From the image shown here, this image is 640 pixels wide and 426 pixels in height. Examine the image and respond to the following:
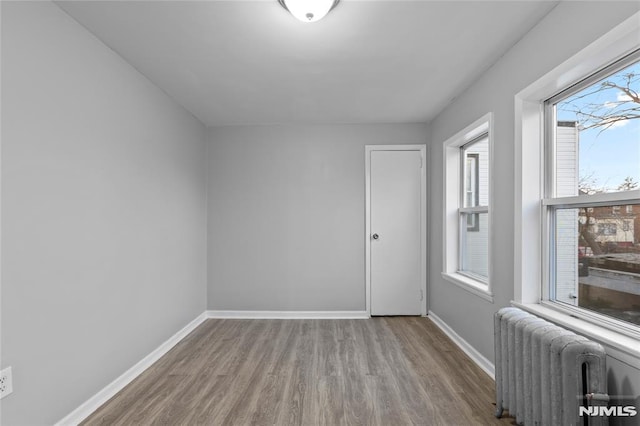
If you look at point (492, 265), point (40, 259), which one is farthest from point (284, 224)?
point (40, 259)

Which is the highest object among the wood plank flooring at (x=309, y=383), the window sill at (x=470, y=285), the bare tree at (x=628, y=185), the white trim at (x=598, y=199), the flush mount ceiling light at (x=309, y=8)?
the flush mount ceiling light at (x=309, y=8)

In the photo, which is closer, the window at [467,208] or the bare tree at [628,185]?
the bare tree at [628,185]

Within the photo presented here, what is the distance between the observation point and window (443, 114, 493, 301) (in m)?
3.30

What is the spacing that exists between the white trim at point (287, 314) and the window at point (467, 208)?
1.31 metres

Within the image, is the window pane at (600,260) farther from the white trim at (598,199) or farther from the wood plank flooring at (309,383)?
the wood plank flooring at (309,383)

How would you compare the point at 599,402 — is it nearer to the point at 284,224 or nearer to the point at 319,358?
the point at 319,358

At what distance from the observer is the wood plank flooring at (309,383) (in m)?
2.25

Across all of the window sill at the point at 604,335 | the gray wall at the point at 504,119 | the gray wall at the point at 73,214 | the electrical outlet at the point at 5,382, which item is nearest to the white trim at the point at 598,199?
the gray wall at the point at 504,119

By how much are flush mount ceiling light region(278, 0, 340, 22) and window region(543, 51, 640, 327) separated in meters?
1.54

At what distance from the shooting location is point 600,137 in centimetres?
196

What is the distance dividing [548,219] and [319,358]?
2161mm

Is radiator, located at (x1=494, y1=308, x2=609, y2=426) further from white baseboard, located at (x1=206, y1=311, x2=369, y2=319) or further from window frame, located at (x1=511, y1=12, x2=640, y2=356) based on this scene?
white baseboard, located at (x1=206, y1=311, x2=369, y2=319)

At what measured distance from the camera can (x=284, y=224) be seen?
457 centimetres

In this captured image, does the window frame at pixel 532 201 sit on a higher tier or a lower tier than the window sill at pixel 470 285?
higher
